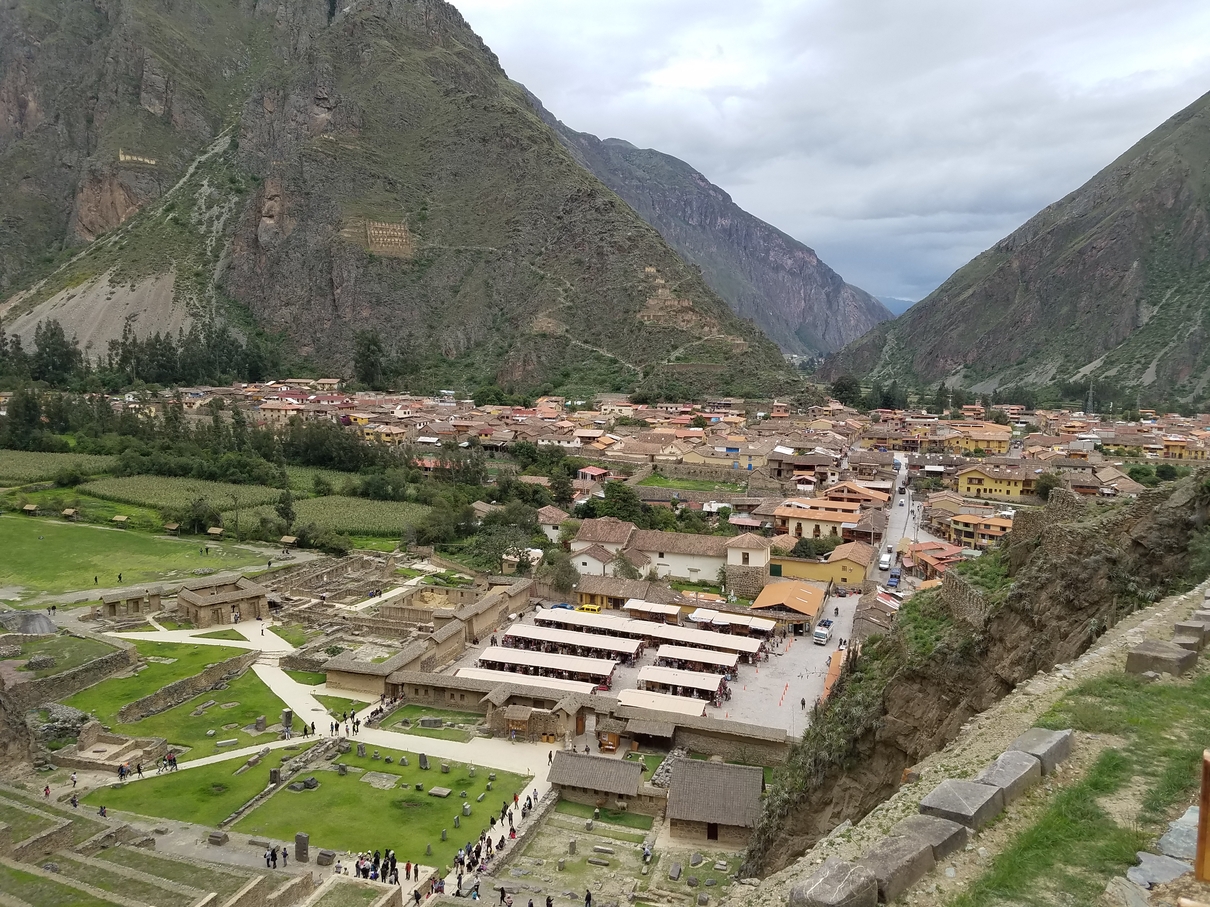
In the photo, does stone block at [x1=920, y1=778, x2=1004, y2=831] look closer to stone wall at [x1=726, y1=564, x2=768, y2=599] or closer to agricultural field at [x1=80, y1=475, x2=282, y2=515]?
stone wall at [x1=726, y1=564, x2=768, y2=599]

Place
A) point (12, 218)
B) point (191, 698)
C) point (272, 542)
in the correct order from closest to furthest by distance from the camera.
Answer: point (191, 698), point (272, 542), point (12, 218)

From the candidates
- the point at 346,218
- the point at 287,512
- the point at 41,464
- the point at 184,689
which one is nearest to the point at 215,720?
the point at 184,689

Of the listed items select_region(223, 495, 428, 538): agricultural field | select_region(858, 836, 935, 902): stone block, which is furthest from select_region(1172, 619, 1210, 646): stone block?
select_region(223, 495, 428, 538): agricultural field

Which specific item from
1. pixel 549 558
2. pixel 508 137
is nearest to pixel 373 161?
pixel 508 137

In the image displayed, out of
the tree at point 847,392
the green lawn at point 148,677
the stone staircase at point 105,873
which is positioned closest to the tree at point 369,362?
the tree at point 847,392

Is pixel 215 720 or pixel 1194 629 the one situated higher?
pixel 1194 629

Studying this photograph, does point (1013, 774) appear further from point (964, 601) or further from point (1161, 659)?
point (964, 601)

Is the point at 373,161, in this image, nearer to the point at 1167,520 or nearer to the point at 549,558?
the point at 549,558
